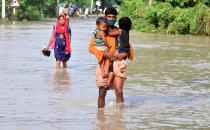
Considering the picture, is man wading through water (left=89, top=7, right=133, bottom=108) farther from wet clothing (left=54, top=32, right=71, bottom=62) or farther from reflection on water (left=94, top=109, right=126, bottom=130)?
wet clothing (left=54, top=32, right=71, bottom=62)

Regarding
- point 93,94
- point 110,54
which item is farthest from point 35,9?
point 110,54

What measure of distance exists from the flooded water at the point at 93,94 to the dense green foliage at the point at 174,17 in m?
11.5

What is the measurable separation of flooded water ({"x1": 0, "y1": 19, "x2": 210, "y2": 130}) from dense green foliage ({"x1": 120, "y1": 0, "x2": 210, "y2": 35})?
11492 mm

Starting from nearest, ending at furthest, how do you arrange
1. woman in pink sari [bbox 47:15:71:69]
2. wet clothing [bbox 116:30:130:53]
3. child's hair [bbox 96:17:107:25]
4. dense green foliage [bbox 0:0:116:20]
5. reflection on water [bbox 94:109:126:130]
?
reflection on water [bbox 94:109:126:130]
child's hair [bbox 96:17:107:25]
wet clothing [bbox 116:30:130:53]
woman in pink sari [bbox 47:15:71:69]
dense green foliage [bbox 0:0:116:20]

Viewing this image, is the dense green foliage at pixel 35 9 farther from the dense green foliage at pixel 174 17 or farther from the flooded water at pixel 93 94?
the flooded water at pixel 93 94

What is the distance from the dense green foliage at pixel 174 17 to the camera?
31.2 metres

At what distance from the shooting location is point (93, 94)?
11.7 metres

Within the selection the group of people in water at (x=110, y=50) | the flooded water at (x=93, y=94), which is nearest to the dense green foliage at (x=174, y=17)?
the flooded water at (x=93, y=94)

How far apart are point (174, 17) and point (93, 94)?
2147 centimetres

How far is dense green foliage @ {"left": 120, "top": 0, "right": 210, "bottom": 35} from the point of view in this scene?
1227 inches

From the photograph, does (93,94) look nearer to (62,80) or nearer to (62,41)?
(62,80)

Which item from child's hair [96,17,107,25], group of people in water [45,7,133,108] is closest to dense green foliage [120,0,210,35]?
group of people in water [45,7,133,108]

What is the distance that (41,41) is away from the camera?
24.4 metres

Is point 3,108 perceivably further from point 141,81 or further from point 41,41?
point 41,41
